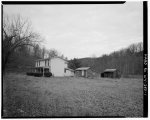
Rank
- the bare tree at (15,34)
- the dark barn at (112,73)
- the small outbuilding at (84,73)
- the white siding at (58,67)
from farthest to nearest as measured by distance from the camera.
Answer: the small outbuilding at (84,73) → the white siding at (58,67) → the dark barn at (112,73) → the bare tree at (15,34)

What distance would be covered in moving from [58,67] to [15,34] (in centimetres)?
1552

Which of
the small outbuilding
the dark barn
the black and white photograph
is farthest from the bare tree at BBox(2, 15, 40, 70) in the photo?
the small outbuilding

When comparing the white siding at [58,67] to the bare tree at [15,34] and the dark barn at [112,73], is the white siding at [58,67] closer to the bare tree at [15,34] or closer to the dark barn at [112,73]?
the dark barn at [112,73]

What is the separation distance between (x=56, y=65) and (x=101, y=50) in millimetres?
14936

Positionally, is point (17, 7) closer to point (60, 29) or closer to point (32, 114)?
point (60, 29)

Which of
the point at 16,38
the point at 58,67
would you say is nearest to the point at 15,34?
the point at 16,38

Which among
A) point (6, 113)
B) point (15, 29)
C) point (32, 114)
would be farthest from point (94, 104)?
point (15, 29)

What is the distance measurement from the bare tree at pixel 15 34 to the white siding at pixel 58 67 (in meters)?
14.6

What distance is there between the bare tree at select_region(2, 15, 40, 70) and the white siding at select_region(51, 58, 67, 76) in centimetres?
1459

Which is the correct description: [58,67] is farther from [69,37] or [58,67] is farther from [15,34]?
[15,34]

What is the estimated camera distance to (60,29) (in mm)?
5449

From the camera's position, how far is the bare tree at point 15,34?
4.88 m

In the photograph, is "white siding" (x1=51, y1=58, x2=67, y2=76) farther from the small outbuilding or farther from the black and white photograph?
the black and white photograph

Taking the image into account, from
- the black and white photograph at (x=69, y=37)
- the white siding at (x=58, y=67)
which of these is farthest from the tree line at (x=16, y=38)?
the white siding at (x=58, y=67)
